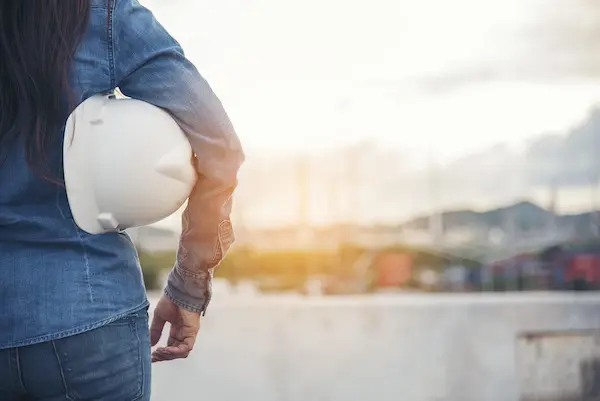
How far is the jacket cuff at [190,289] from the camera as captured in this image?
97 centimetres

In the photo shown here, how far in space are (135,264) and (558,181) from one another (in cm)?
321

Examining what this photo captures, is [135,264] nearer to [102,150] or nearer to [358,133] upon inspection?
[102,150]

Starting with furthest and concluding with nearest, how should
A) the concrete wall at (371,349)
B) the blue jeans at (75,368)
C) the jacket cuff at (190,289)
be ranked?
1. the concrete wall at (371,349)
2. the jacket cuff at (190,289)
3. the blue jeans at (75,368)

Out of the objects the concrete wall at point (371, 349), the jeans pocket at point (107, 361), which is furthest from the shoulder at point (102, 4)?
the concrete wall at point (371, 349)

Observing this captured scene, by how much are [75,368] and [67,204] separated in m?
0.15

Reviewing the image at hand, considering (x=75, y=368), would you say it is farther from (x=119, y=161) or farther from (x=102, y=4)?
(x=102, y=4)

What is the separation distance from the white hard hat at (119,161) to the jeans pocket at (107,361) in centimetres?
9

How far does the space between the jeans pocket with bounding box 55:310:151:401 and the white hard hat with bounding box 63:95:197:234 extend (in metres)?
0.09

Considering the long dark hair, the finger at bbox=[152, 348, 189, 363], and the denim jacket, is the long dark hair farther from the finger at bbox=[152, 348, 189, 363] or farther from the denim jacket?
the finger at bbox=[152, 348, 189, 363]

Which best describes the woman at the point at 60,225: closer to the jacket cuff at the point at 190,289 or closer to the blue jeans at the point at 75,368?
the blue jeans at the point at 75,368

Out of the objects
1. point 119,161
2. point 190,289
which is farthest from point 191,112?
point 190,289

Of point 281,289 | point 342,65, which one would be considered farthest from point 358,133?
point 281,289

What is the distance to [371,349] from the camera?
9.00 feet

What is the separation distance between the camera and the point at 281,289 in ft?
10.4
